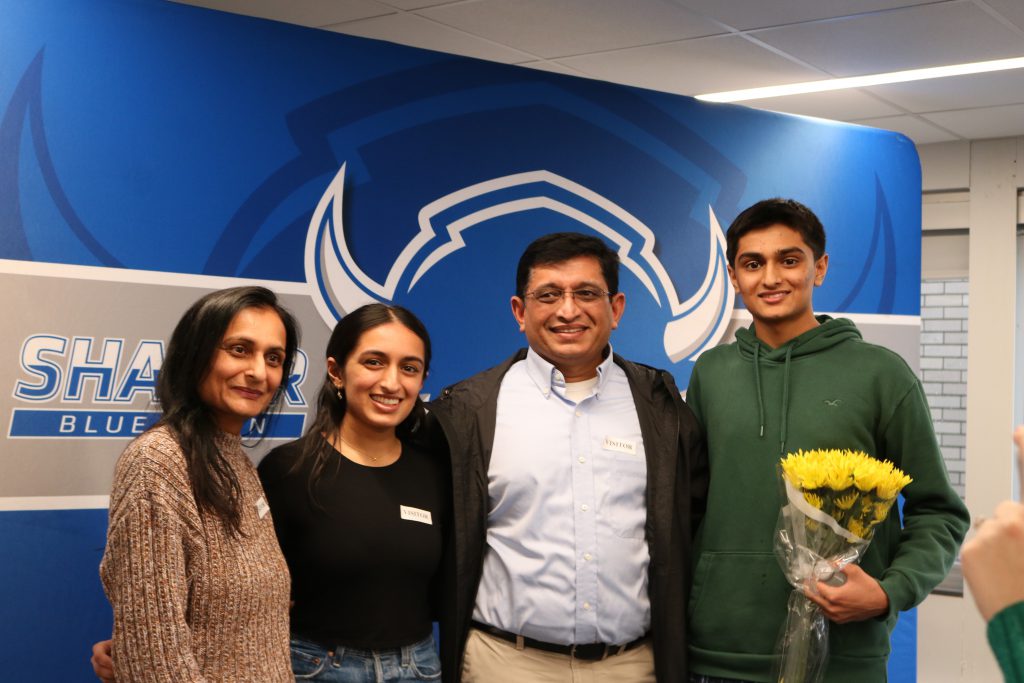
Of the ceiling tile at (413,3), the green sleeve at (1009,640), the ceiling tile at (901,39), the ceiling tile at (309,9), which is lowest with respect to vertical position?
the green sleeve at (1009,640)

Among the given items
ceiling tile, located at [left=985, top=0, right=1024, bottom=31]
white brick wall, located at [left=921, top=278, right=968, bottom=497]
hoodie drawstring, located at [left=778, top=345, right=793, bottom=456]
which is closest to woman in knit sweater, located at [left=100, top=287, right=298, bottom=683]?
hoodie drawstring, located at [left=778, top=345, right=793, bottom=456]

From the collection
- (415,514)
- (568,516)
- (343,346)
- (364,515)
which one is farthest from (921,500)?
(343,346)

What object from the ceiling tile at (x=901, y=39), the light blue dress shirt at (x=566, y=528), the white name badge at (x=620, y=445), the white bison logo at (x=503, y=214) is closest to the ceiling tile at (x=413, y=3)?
the white bison logo at (x=503, y=214)

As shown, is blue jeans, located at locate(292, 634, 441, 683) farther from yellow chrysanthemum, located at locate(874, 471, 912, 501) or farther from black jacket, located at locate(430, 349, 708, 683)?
yellow chrysanthemum, located at locate(874, 471, 912, 501)

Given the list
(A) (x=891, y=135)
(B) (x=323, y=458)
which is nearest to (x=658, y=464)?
(B) (x=323, y=458)

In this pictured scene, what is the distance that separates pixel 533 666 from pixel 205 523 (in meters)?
0.92

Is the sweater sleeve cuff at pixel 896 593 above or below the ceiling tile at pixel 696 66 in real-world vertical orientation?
below

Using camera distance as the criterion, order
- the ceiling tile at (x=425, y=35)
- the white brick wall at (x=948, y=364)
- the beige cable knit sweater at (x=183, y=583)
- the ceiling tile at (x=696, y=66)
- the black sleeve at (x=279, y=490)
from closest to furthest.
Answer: the beige cable knit sweater at (x=183, y=583) → the black sleeve at (x=279, y=490) → the ceiling tile at (x=425, y=35) → the ceiling tile at (x=696, y=66) → the white brick wall at (x=948, y=364)

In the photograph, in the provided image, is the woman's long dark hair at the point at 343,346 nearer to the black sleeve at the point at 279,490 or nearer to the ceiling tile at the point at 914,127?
the black sleeve at the point at 279,490

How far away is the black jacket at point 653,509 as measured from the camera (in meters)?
2.58

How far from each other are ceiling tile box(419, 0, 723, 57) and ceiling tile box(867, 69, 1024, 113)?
1.59 meters

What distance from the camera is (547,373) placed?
2.77 meters

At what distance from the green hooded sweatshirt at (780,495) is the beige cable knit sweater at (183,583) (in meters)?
1.06

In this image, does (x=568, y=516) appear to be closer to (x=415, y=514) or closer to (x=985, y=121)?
(x=415, y=514)
